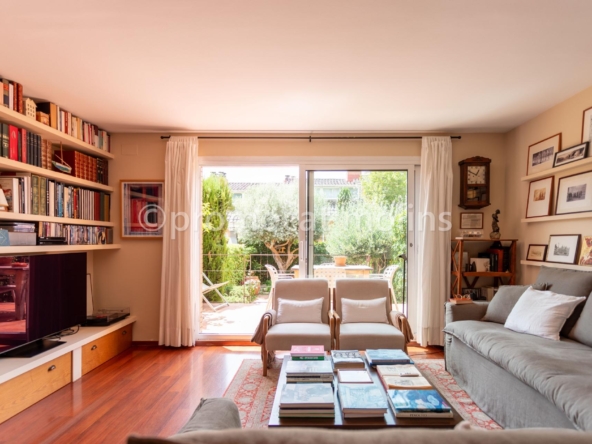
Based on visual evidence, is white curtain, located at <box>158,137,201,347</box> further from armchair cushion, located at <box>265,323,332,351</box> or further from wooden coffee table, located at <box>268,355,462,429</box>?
wooden coffee table, located at <box>268,355,462,429</box>

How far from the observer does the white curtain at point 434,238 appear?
4340 millimetres

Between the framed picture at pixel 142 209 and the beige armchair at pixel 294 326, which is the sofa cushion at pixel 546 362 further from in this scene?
the framed picture at pixel 142 209

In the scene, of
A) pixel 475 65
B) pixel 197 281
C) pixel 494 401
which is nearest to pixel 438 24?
pixel 475 65

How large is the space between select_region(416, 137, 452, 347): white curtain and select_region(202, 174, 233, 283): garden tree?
3.19m

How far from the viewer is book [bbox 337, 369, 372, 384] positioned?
2.29 metres

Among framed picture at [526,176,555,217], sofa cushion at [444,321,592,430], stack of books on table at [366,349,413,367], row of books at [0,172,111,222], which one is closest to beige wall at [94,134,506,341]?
row of books at [0,172,111,222]

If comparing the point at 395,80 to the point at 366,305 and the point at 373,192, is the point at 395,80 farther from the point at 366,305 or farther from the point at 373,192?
the point at 366,305

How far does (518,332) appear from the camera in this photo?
9.52ft

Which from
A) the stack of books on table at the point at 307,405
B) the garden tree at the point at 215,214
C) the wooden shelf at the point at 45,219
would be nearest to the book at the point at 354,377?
the stack of books on table at the point at 307,405

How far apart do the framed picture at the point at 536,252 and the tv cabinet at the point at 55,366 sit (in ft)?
14.9

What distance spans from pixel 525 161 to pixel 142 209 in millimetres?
4521

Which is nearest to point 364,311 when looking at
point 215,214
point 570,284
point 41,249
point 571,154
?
point 570,284

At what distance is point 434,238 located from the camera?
4359 mm

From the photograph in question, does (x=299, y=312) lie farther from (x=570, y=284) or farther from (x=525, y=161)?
(x=525, y=161)
